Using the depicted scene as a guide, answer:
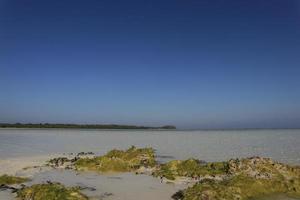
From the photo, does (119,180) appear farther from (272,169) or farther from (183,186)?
(272,169)

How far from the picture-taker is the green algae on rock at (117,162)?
56.8ft

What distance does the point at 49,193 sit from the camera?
1059cm

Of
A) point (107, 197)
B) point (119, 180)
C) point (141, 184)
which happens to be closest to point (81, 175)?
point (119, 180)

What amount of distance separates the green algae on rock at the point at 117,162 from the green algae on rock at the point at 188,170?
5.43 feet

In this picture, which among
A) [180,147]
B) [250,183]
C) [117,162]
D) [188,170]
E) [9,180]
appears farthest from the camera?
[180,147]

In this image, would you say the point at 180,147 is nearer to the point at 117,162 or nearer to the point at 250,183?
the point at 117,162

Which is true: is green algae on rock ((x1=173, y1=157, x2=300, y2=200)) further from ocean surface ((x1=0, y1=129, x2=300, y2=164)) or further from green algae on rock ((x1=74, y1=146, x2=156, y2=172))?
ocean surface ((x1=0, y1=129, x2=300, y2=164))

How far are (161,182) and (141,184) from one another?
0.83 meters

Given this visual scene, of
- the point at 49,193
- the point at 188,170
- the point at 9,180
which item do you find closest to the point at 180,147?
the point at 188,170

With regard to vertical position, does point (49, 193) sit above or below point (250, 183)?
below

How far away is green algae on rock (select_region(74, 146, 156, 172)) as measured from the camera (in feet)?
56.8

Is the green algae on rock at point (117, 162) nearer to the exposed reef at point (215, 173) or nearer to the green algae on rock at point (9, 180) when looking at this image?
the exposed reef at point (215, 173)

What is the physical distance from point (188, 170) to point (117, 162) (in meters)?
3.63

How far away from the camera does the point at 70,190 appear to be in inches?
428
